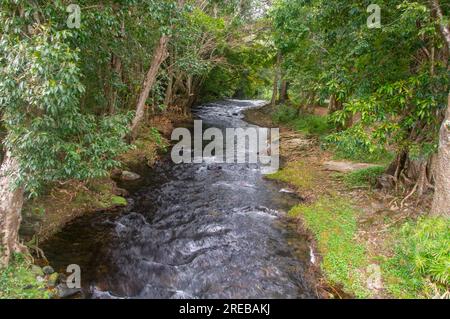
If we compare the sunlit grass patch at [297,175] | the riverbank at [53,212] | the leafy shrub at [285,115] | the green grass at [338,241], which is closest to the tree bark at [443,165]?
the green grass at [338,241]

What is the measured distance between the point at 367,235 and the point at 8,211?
26.6 feet

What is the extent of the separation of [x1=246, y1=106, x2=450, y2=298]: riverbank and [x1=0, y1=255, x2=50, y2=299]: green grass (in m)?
5.40

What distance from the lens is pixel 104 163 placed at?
743 centimetres

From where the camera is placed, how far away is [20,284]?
5.58 meters

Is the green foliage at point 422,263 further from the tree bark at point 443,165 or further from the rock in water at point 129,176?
the rock in water at point 129,176

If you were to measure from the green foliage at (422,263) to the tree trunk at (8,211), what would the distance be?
24.5ft

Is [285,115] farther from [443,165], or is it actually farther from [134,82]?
[443,165]

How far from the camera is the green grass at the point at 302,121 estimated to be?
61.4ft

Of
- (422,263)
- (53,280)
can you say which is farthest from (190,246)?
(422,263)

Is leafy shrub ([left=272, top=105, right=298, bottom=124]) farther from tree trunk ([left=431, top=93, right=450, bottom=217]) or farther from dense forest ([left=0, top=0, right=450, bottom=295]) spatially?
tree trunk ([left=431, top=93, right=450, bottom=217])

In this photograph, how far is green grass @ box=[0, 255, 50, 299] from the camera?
5379mm

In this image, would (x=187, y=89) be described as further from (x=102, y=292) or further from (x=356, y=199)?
(x=102, y=292)

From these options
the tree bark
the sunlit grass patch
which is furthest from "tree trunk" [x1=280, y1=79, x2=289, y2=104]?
the tree bark

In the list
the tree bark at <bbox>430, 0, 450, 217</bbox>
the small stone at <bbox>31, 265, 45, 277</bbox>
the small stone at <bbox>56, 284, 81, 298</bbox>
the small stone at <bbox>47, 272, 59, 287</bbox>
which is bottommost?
the small stone at <bbox>56, 284, 81, 298</bbox>
